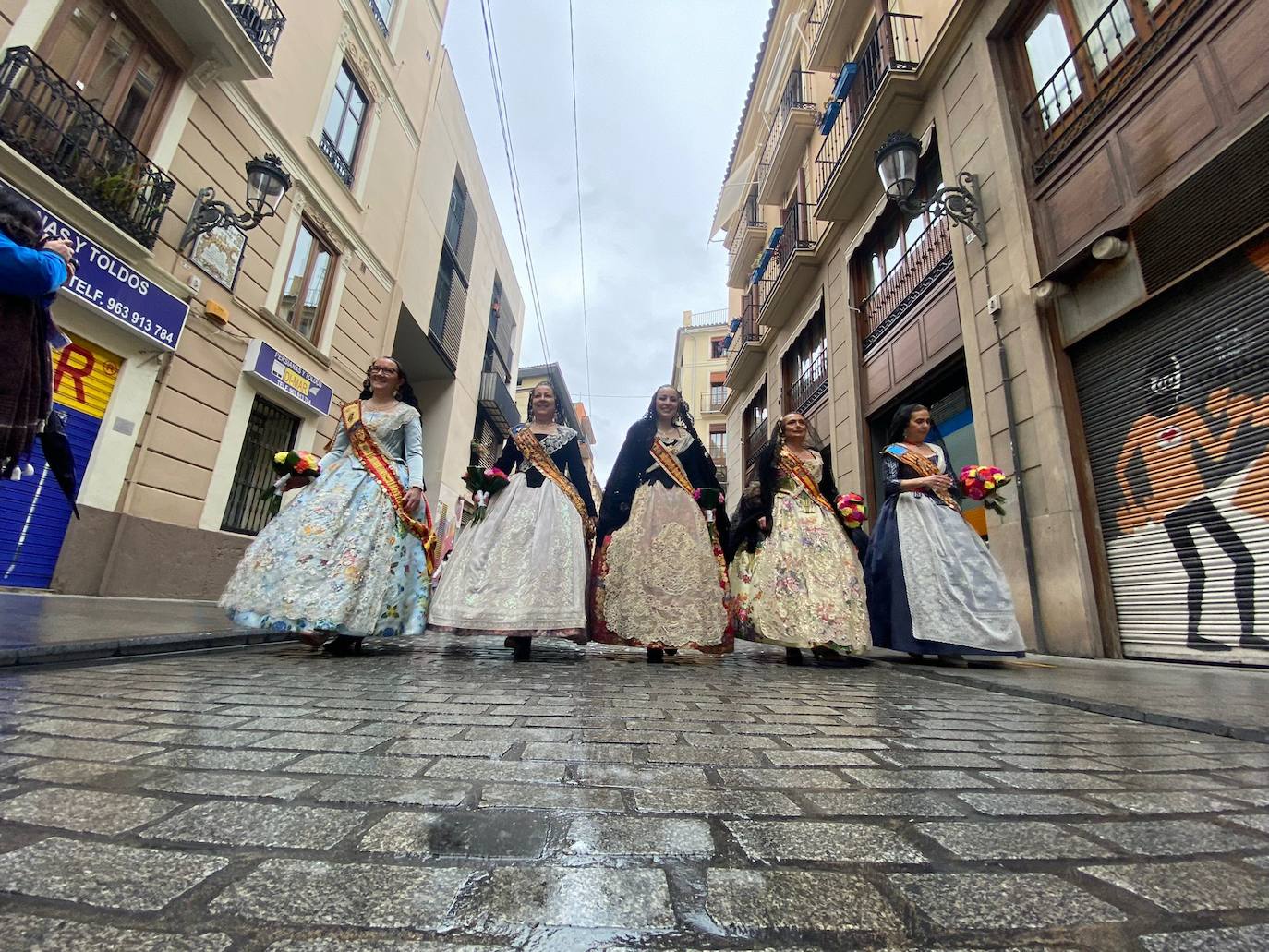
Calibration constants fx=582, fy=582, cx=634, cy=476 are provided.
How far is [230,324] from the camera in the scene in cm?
786

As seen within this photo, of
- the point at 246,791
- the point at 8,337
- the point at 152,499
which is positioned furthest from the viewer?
the point at 152,499

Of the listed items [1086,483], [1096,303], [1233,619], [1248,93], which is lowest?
[1233,619]

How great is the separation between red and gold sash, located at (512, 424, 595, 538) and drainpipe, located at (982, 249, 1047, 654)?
4542 millimetres

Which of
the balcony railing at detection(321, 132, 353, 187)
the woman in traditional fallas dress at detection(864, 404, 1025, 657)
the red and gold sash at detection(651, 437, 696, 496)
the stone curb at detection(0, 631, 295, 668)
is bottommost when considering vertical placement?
the stone curb at detection(0, 631, 295, 668)

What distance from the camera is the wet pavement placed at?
0.65 meters

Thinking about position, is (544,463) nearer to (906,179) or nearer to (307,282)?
(906,179)

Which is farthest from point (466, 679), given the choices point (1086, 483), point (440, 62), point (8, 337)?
point (440, 62)

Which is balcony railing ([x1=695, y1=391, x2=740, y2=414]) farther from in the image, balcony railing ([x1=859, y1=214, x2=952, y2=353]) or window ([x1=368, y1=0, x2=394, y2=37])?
window ([x1=368, y1=0, x2=394, y2=37])

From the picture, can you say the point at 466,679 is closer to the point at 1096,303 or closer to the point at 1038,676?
the point at 1038,676

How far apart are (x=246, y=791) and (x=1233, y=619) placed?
20.3ft

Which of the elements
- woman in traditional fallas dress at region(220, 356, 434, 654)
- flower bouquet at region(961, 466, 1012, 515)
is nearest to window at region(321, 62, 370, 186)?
woman in traditional fallas dress at region(220, 356, 434, 654)

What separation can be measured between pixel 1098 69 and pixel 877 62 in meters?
4.47

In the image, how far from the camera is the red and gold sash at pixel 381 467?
392cm

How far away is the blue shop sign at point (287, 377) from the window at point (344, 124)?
146 inches
